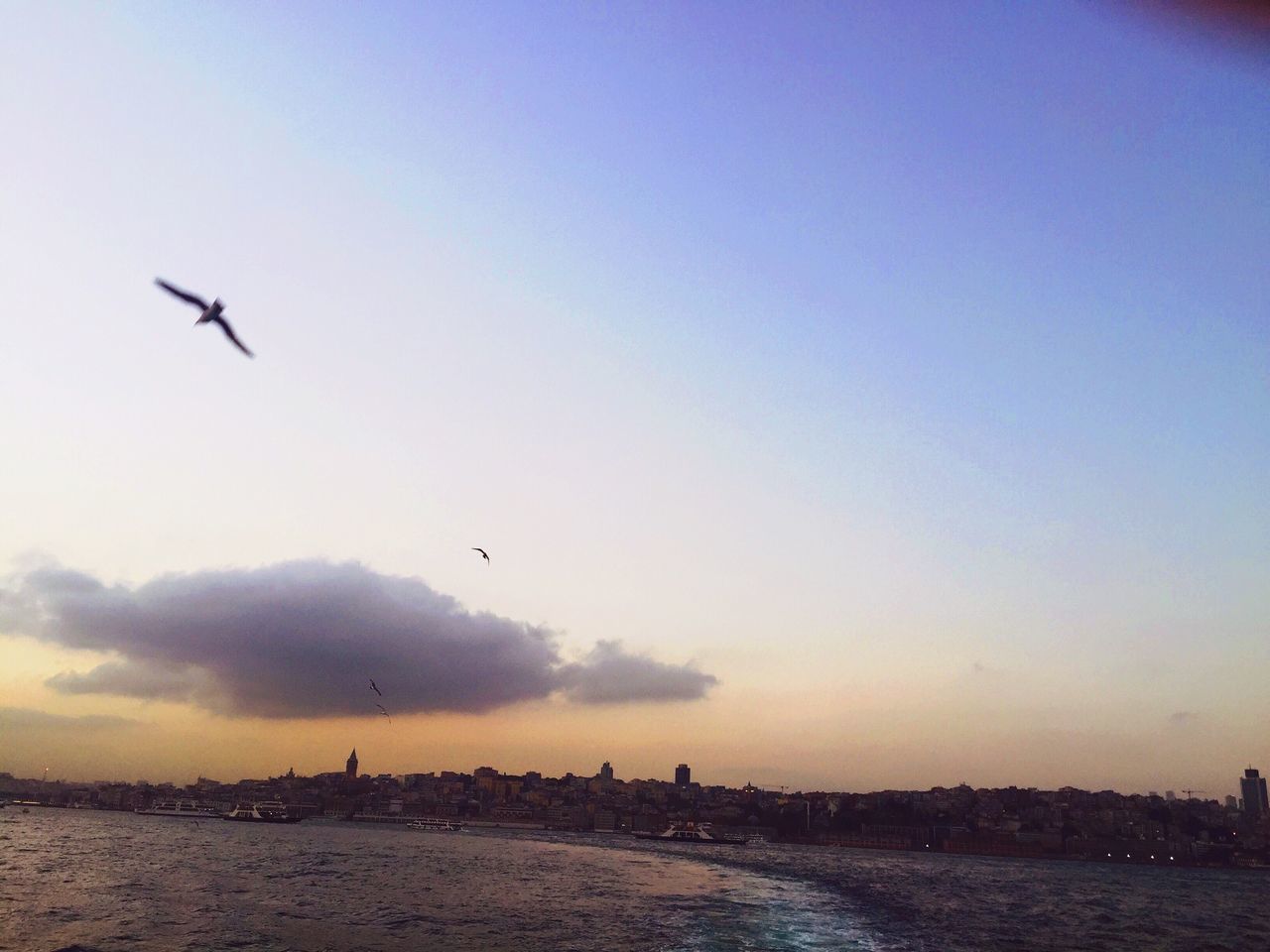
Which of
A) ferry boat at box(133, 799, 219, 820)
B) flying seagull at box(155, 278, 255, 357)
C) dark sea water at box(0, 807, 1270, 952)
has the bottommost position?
ferry boat at box(133, 799, 219, 820)

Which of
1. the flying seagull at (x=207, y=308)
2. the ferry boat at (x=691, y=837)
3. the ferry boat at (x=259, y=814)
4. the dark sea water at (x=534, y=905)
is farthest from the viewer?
the ferry boat at (x=259, y=814)

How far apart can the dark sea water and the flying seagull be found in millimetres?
23855

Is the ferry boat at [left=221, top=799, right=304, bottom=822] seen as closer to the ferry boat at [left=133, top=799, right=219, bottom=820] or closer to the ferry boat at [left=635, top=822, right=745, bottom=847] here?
the ferry boat at [left=133, top=799, right=219, bottom=820]

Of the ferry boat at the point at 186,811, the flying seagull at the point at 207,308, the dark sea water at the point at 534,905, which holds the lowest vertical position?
the ferry boat at the point at 186,811

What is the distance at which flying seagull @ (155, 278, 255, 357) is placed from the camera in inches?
540

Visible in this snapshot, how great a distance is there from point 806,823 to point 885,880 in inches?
4750

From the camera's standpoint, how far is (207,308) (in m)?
15.2

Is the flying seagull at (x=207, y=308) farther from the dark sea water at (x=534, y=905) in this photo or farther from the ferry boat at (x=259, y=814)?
the ferry boat at (x=259, y=814)

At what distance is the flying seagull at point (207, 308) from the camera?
13719 millimetres

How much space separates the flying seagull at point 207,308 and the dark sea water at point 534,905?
23.9 meters

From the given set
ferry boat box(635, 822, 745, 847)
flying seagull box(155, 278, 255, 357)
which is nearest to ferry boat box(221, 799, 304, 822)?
ferry boat box(635, 822, 745, 847)

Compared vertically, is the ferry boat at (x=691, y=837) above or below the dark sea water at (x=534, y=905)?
below

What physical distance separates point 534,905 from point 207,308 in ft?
126

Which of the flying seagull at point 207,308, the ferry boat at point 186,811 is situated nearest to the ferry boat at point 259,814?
the ferry boat at point 186,811
